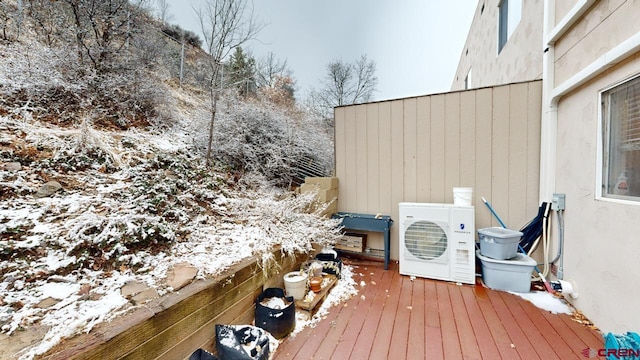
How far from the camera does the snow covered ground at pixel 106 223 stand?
44.7 inches

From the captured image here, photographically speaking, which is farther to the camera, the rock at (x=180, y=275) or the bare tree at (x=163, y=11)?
the bare tree at (x=163, y=11)

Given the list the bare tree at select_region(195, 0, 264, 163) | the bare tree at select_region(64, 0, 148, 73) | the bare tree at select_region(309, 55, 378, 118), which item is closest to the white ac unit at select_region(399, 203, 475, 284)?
Answer: the bare tree at select_region(195, 0, 264, 163)

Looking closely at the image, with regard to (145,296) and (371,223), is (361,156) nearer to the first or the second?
(371,223)

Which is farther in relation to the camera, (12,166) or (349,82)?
(349,82)

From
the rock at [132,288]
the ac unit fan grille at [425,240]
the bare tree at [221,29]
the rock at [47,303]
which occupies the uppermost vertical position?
the bare tree at [221,29]

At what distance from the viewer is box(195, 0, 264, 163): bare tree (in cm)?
314

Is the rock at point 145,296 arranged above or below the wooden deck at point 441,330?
above

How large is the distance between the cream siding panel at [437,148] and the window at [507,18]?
221 centimetres

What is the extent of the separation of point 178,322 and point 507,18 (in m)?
6.10

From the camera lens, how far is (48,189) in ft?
5.98

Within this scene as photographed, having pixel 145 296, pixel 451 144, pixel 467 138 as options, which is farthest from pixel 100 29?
pixel 467 138

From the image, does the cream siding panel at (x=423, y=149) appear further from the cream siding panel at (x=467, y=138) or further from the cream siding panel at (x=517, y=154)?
the cream siding panel at (x=517, y=154)

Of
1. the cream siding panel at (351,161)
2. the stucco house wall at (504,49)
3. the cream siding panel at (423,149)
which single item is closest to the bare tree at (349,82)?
the stucco house wall at (504,49)

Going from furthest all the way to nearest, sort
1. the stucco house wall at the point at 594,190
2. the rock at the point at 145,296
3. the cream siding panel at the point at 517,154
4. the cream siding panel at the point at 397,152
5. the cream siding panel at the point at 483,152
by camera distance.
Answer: the cream siding panel at the point at 397,152 < the cream siding panel at the point at 483,152 < the cream siding panel at the point at 517,154 < the stucco house wall at the point at 594,190 < the rock at the point at 145,296
